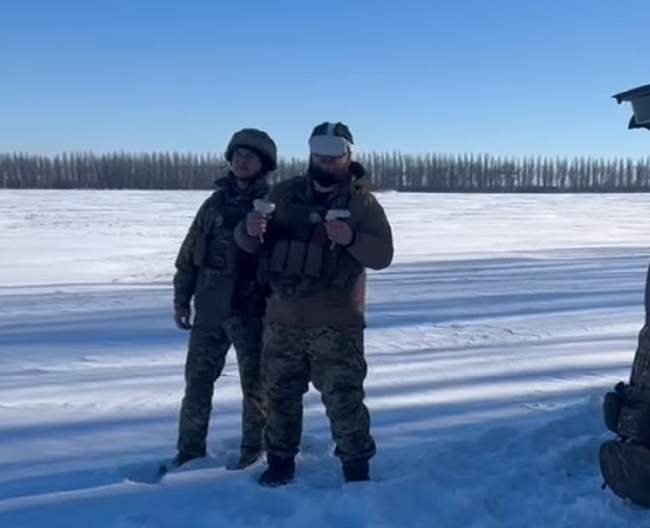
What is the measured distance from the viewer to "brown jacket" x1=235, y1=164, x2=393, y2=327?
3.67m

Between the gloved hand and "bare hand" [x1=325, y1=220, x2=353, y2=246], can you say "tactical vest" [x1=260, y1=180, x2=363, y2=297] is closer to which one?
"bare hand" [x1=325, y1=220, x2=353, y2=246]

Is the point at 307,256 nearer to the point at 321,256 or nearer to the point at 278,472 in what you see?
the point at 321,256

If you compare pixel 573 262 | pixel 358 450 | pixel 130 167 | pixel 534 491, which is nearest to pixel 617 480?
pixel 534 491

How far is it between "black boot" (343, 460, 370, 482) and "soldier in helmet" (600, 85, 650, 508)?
3.27 feet

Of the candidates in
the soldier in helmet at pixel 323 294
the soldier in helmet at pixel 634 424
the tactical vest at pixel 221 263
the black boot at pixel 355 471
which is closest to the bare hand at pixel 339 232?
the soldier in helmet at pixel 323 294

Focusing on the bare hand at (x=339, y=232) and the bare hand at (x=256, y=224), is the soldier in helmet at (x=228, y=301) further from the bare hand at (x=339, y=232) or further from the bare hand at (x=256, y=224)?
the bare hand at (x=339, y=232)

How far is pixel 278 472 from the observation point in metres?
3.78

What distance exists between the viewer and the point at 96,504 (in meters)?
3.46

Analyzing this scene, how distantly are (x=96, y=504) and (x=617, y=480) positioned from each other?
2.04 m

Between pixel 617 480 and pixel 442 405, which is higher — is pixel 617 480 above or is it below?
above

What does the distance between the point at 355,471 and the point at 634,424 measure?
1.18 m

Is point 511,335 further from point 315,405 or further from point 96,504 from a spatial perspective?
point 96,504

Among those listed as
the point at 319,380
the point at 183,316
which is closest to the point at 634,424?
the point at 319,380

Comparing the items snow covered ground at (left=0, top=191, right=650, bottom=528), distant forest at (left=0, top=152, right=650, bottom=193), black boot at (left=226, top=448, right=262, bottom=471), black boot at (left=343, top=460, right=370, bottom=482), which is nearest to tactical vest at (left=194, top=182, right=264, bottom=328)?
black boot at (left=226, top=448, right=262, bottom=471)
